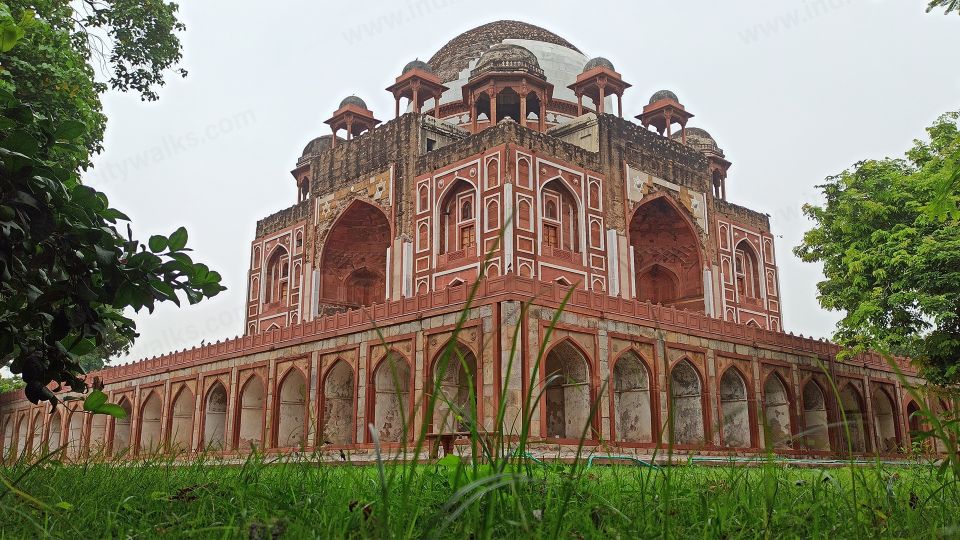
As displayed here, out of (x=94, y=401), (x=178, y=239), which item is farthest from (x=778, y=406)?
(x=94, y=401)

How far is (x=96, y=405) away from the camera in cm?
280

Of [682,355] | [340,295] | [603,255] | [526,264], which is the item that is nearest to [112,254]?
[682,355]

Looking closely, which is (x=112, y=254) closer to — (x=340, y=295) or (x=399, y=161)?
(x=399, y=161)

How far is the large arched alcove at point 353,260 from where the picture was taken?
2558 centimetres

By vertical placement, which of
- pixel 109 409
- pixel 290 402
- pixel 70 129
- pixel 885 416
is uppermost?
pixel 70 129

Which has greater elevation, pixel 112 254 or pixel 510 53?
pixel 510 53

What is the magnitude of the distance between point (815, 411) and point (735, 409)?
3.37 m

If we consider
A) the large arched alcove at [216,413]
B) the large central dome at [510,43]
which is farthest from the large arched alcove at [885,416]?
the large arched alcove at [216,413]

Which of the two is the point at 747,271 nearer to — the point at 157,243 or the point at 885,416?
the point at 885,416

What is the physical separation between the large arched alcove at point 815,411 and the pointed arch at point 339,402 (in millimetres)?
11401

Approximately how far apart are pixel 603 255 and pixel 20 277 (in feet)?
63.1

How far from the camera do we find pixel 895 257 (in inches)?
591

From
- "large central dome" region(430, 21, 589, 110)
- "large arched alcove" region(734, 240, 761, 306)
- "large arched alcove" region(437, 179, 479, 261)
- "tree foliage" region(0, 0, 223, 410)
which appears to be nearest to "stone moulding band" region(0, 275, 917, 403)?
"large arched alcove" region(437, 179, 479, 261)

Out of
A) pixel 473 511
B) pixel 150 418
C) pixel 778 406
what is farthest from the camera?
pixel 150 418
